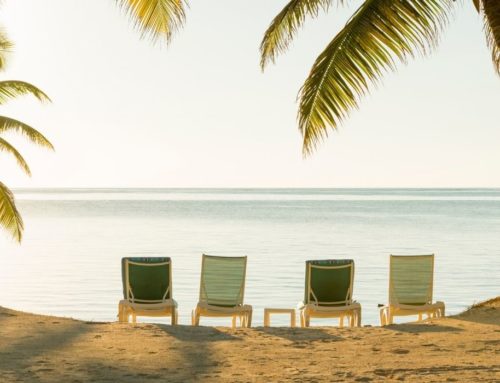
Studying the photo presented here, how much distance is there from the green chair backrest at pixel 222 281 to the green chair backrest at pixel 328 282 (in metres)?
0.76

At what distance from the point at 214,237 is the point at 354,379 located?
25.4 m

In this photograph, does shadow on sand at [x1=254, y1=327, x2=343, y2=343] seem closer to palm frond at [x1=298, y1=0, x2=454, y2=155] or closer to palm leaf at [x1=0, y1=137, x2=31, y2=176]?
palm frond at [x1=298, y1=0, x2=454, y2=155]

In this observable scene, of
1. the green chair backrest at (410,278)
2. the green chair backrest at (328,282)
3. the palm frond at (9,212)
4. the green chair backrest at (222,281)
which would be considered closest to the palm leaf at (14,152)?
the palm frond at (9,212)

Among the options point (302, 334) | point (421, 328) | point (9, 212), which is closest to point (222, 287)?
point (302, 334)

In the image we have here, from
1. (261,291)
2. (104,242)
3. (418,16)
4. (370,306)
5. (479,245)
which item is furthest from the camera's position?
(104,242)

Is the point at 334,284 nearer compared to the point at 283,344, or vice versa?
the point at 283,344

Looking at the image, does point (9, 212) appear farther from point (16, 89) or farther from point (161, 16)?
point (161, 16)

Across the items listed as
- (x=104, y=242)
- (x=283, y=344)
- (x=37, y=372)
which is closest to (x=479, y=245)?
(x=104, y=242)

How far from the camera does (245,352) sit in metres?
6.74

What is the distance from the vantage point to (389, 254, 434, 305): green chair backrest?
9.23 m

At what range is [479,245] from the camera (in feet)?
85.8

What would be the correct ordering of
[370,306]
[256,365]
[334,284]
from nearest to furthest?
1. [256,365]
2. [334,284]
3. [370,306]

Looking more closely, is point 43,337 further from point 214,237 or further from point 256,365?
point 214,237

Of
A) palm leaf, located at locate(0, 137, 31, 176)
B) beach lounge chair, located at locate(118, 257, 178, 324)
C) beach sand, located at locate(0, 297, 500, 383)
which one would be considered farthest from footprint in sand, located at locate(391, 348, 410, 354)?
palm leaf, located at locate(0, 137, 31, 176)
